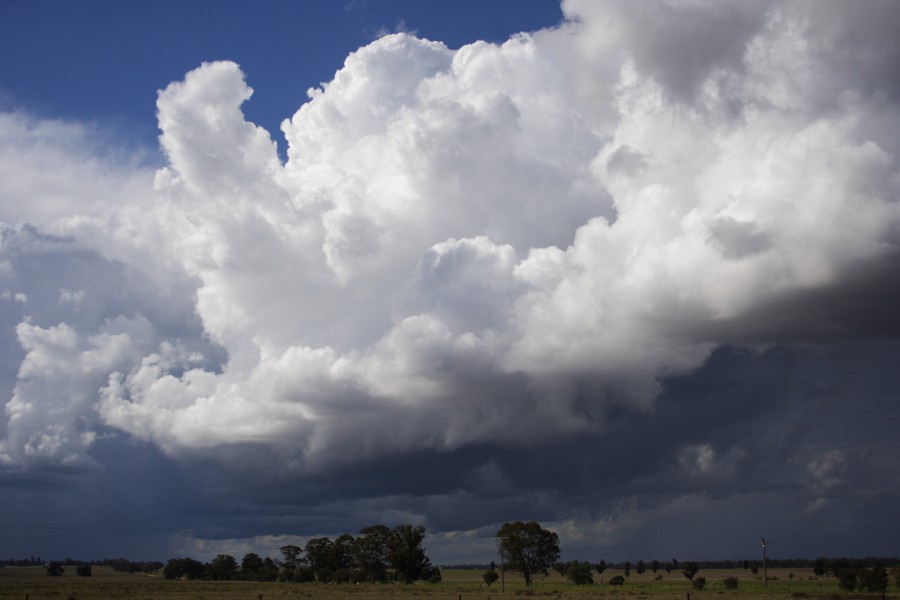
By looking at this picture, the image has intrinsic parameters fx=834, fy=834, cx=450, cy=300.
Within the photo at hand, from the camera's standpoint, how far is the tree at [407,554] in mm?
138625

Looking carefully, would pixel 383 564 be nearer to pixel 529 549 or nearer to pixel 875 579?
pixel 529 549

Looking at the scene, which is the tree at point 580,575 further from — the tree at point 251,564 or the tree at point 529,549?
the tree at point 251,564

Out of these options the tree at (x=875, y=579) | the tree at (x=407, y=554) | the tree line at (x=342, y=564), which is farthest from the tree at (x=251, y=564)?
the tree at (x=875, y=579)

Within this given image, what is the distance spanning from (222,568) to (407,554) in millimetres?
55400

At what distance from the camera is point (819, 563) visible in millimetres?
172375

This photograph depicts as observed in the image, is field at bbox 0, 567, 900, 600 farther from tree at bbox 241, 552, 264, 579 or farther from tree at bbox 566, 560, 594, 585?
tree at bbox 241, 552, 264, 579

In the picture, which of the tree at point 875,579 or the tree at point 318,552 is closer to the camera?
the tree at point 875,579

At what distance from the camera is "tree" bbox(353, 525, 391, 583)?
15225 centimetres

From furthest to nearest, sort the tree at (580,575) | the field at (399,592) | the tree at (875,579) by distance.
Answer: the tree at (580,575) → the tree at (875,579) → the field at (399,592)

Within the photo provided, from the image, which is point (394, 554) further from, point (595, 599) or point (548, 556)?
point (595, 599)

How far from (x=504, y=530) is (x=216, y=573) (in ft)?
223

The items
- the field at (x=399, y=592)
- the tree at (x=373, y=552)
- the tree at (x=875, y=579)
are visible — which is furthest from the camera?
the tree at (x=373, y=552)

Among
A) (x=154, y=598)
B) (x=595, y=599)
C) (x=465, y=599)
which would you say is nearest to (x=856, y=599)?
(x=595, y=599)

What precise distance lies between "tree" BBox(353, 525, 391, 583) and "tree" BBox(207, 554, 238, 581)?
33962mm
